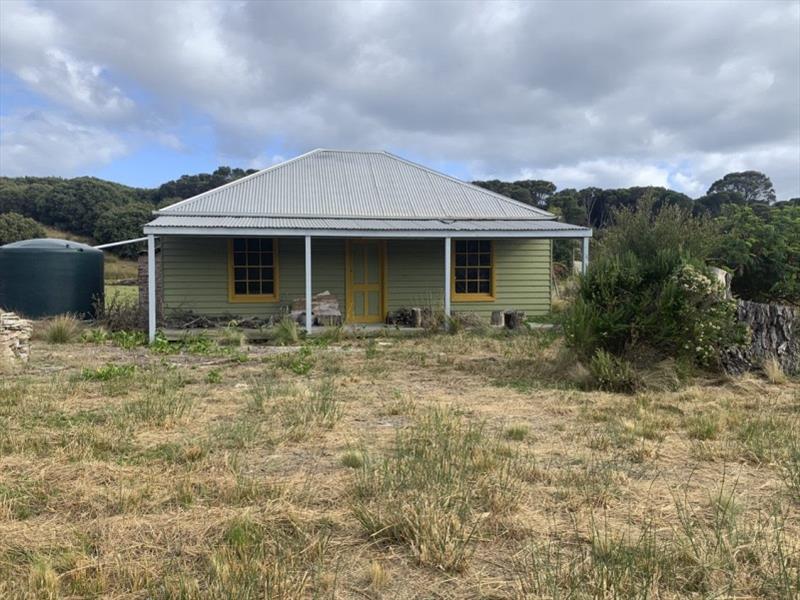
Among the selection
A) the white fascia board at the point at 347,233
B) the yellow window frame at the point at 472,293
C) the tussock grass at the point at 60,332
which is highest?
the white fascia board at the point at 347,233

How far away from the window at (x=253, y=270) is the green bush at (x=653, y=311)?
8.41 metres

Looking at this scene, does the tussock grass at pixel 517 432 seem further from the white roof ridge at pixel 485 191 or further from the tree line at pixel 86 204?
the tree line at pixel 86 204

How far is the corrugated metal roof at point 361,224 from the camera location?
13.1 m

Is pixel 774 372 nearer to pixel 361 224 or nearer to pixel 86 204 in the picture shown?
pixel 361 224

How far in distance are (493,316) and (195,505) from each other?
11.3 metres

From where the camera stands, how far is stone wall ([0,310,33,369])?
8.72m

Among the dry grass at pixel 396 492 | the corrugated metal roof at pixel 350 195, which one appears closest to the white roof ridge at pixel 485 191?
the corrugated metal roof at pixel 350 195

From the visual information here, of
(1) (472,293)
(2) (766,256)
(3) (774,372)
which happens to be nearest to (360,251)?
(1) (472,293)

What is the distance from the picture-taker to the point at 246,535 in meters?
3.10

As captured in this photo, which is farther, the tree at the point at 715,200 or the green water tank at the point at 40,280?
the tree at the point at 715,200

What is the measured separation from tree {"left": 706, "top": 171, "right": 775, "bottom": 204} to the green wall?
55.1 m

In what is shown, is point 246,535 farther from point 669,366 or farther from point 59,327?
point 59,327

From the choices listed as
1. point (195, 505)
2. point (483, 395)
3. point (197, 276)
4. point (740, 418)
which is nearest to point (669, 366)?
point (740, 418)

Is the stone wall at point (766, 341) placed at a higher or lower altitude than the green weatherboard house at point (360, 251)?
lower
